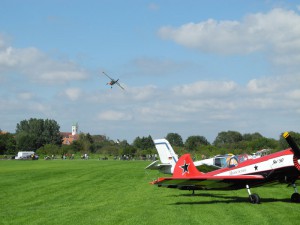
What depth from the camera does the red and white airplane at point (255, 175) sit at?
1482 centimetres

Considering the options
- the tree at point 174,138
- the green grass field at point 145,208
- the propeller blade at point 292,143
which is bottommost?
the green grass field at point 145,208

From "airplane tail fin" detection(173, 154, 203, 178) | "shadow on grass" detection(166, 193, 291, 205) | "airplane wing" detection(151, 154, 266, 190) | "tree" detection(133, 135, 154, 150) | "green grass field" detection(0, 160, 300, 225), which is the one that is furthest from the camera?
"tree" detection(133, 135, 154, 150)

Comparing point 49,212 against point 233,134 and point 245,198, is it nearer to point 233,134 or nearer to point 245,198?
point 245,198

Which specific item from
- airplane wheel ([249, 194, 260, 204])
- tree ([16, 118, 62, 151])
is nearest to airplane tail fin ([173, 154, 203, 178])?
airplane wheel ([249, 194, 260, 204])

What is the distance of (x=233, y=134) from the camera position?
15512cm

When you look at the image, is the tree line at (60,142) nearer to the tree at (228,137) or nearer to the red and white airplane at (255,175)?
the tree at (228,137)

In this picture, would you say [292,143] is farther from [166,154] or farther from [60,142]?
[60,142]

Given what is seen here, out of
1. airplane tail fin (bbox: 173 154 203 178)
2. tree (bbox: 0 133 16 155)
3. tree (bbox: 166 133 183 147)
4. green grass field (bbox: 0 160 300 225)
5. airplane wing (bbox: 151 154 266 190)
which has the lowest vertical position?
green grass field (bbox: 0 160 300 225)

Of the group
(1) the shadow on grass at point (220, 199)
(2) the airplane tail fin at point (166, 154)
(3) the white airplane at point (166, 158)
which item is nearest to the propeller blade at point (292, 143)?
(1) the shadow on grass at point (220, 199)

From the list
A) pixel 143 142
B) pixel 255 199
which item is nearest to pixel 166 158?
pixel 255 199

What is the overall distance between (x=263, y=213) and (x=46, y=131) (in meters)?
150

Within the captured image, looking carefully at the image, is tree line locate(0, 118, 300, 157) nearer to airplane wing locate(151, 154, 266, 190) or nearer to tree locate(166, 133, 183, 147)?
tree locate(166, 133, 183, 147)

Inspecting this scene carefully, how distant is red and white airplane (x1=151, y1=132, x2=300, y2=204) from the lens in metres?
14.8

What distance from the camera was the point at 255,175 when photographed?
1560 cm
